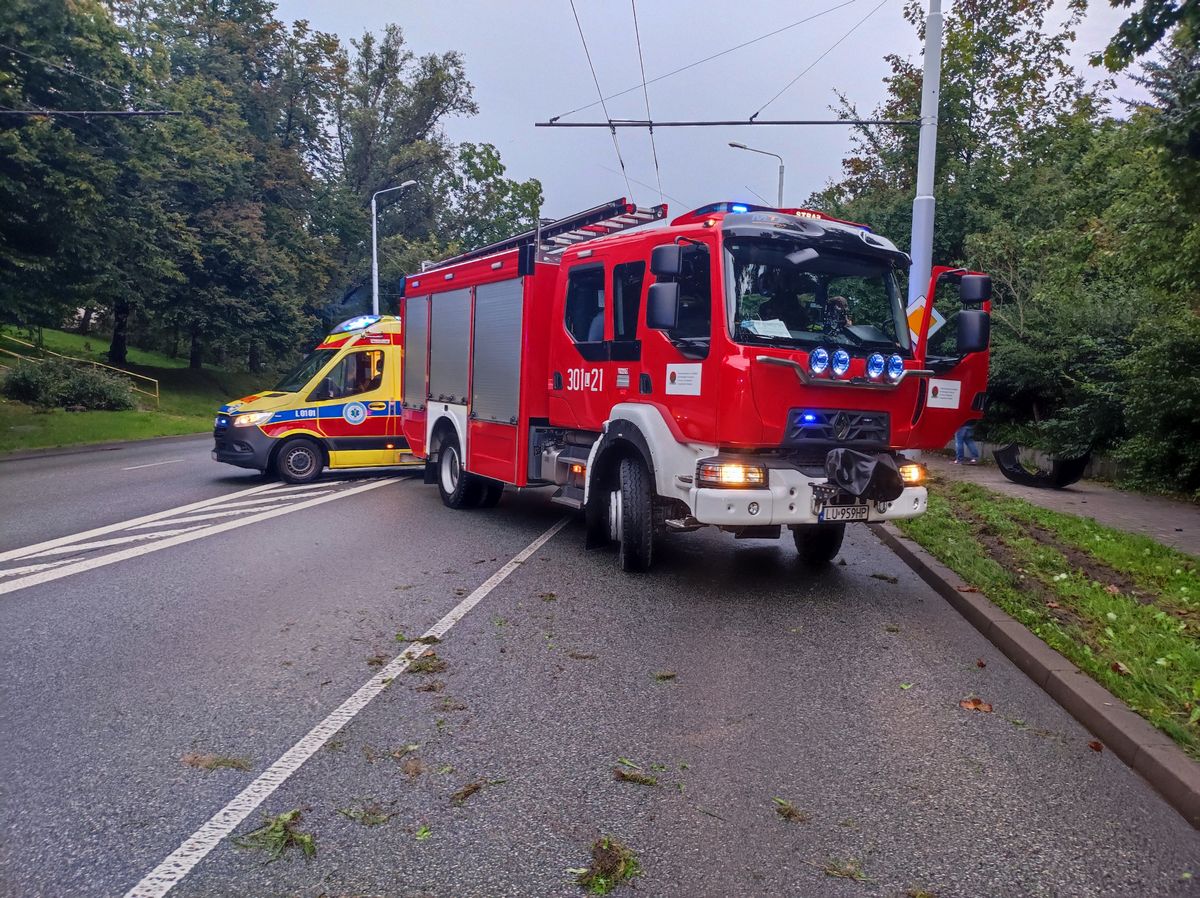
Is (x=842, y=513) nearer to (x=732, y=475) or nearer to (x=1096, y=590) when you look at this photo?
(x=732, y=475)

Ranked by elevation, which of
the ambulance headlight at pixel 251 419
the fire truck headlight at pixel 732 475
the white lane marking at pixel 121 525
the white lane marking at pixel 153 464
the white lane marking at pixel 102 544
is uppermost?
the fire truck headlight at pixel 732 475

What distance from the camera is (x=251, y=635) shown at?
589cm

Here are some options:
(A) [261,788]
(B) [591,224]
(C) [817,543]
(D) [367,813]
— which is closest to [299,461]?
(B) [591,224]

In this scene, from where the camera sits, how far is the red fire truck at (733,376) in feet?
22.2

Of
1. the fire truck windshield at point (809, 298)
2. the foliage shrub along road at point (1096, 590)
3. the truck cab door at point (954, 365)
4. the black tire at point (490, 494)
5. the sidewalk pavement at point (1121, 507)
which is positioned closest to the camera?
the foliage shrub along road at point (1096, 590)

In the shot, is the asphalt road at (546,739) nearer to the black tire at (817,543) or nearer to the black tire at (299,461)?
the black tire at (817,543)

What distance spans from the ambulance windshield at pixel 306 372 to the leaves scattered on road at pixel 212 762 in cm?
1052

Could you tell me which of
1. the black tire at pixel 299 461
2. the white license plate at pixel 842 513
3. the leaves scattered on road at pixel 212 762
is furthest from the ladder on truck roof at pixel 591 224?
the leaves scattered on road at pixel 212 762

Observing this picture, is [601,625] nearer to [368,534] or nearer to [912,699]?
[912,699]

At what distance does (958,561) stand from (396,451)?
363 inches

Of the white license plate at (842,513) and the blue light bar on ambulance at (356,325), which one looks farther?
the blue light bar on ambulance at (356,325)

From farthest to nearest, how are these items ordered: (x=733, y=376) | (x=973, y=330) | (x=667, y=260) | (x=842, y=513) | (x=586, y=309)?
(x=586, y=309) → (x=973, y=330) → (x=842, y=513) → (x=667, y=260) → (x=733, y=376)

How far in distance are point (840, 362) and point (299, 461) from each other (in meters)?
9.69

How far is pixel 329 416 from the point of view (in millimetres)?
13977
